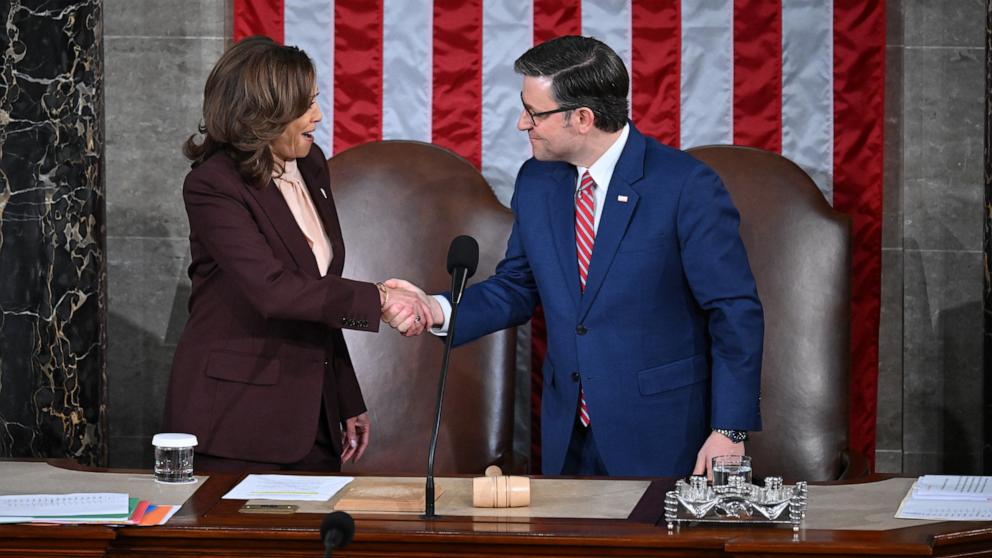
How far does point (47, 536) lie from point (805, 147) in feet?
10.1

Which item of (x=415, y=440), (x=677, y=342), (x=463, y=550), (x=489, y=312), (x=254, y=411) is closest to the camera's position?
(x=463, y=550)

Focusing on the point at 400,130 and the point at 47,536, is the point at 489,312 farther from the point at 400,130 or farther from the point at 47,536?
the point at 47,536

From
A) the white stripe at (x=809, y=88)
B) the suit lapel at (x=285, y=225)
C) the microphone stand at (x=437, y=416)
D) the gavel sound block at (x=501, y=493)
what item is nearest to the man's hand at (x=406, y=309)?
the suit lapel at (x=285, y=225)

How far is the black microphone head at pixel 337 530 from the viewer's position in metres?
1.85

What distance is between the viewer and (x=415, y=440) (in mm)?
4395

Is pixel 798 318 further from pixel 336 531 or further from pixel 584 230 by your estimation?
pixel 336 531

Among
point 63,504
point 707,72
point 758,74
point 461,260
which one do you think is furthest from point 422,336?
point 63,504

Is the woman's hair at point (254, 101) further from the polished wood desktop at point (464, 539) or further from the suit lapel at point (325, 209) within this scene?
the polished wood desktop at point (464, 539)

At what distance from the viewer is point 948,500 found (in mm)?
2607

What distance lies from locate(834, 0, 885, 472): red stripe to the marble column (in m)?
2.60

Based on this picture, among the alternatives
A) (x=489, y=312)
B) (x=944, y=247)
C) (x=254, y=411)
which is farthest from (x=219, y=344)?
(x=944, y=247)

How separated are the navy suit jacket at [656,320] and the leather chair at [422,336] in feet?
2.81

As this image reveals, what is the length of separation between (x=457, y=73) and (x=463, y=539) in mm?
2598

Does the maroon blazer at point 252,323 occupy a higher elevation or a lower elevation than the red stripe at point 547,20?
lower
